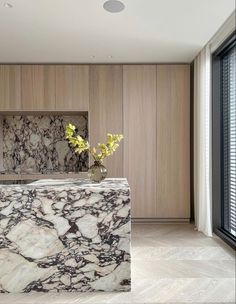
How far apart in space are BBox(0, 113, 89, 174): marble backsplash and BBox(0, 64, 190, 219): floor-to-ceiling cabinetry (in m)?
0.46

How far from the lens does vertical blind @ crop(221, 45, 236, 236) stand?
3.31 meters

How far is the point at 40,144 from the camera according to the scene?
4.62m

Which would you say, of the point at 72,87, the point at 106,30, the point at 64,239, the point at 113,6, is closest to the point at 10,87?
the point at 72,87

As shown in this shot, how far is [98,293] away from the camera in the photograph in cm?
212

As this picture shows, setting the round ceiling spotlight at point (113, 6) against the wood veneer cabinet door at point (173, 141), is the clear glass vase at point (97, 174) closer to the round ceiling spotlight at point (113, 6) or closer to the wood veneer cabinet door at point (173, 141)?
the round ceiling spotlight at point (113, 6)

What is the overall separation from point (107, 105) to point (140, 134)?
0.66 meters

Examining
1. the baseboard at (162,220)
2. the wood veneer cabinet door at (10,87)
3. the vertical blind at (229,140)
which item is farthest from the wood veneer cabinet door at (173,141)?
the wood veneer cabinet door at (10,87)

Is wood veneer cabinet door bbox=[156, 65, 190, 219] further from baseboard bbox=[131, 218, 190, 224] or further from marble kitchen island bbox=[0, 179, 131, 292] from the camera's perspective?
marble kitchen island bbox=[0, 179, 131, 292]

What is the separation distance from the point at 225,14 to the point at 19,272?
294 cm

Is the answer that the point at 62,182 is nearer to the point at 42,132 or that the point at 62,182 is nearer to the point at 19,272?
the point at 19,272

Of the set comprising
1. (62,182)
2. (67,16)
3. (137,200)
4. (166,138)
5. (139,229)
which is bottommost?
(139,229)

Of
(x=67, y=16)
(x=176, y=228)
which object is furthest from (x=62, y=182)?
(x=176, y=228)

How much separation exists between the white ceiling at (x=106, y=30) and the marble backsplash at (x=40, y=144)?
970 mm

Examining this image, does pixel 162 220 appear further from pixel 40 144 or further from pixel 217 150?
pixel 40 144
